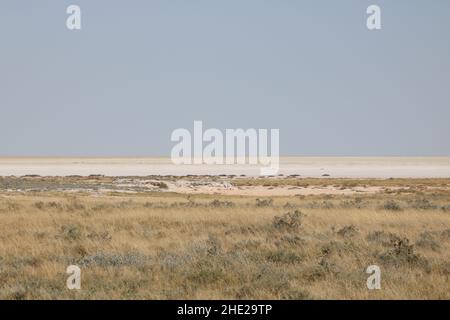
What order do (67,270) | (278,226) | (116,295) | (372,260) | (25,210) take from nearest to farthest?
(116,295), (67,270), (372,260), (278,226), (25,210)

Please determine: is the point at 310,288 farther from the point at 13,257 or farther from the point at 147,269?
the point at 13,257

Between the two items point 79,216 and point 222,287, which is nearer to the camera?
point 222,287

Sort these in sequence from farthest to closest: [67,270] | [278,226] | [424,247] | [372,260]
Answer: [278,226], [424,247], [372,260], [67,270]

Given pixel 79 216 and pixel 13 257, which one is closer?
pixel 13 257

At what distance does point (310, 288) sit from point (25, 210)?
16.2m

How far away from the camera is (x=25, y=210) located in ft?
74.4

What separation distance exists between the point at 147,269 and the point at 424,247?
6.94 meters
